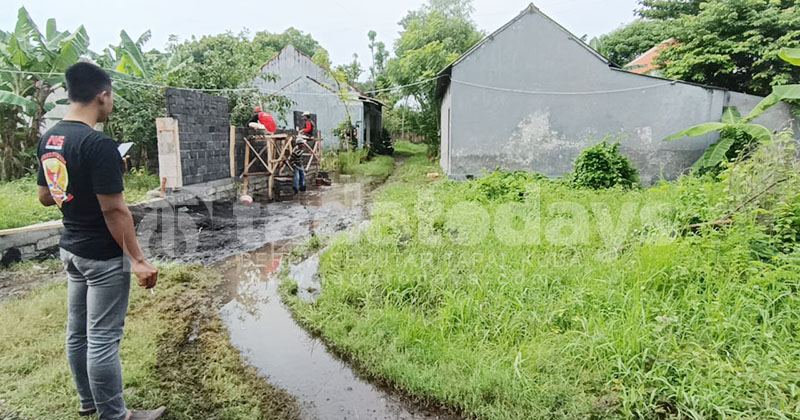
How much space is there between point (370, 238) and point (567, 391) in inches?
137

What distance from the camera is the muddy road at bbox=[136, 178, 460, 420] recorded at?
2922 mm

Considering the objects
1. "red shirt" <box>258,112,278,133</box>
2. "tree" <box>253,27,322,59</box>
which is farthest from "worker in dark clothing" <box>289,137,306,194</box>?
"tree" <box>253,27,322,59</box>

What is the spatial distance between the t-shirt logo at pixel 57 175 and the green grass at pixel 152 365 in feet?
4.48

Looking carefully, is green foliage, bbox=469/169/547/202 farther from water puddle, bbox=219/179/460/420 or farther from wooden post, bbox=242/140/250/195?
wooden post, bbox=242/140/250/195

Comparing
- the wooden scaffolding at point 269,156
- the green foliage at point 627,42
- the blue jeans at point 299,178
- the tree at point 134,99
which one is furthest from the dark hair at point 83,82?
the green foliage at point 627,42

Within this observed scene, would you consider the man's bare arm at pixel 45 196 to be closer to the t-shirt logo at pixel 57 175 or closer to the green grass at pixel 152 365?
the t-shirt logo at pixel 57 175

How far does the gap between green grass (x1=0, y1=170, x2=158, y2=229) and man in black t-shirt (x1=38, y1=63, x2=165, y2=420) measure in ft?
14.4

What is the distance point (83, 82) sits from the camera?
213 centimetres

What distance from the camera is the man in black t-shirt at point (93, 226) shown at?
2055 mm

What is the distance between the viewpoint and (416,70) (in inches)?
670

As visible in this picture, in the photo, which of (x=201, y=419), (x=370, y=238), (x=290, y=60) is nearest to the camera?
(x=201, y=419)

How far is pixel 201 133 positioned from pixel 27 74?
123 inches

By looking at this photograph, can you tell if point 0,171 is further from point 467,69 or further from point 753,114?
point 753,114

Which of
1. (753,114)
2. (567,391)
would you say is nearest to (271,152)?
(567,391)
